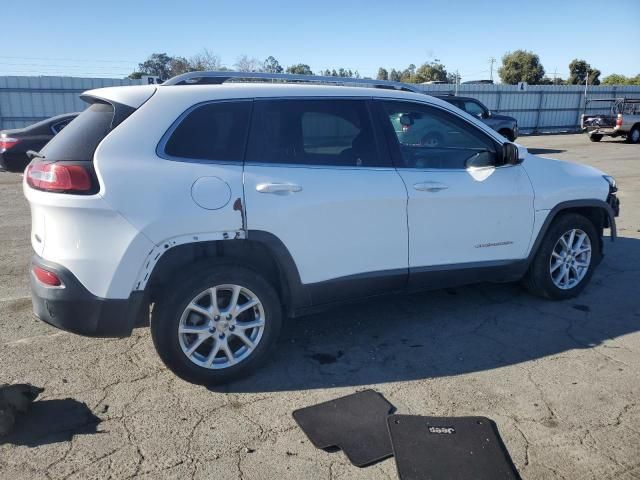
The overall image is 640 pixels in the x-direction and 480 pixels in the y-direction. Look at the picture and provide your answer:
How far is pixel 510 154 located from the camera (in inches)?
167

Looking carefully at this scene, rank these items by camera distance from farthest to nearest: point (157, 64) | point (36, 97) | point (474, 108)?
point (157, 64) < point (36, 97) < point (474, 108)

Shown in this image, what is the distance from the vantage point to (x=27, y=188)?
11.2ft

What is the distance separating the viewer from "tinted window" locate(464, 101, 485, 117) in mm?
16408

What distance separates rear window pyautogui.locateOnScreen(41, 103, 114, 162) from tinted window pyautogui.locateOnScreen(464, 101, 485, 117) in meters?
14.6

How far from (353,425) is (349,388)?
416mm

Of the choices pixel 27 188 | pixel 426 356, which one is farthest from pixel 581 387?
pixel 27 188

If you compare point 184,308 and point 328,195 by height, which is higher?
point 328,195

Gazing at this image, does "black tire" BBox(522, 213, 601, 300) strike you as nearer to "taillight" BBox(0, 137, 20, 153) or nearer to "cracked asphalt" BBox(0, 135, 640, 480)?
"cracked asphalt" BBox(0, 135, 640, 480)

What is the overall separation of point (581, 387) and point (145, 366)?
2921mm

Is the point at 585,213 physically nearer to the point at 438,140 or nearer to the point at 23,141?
the point at 438,140

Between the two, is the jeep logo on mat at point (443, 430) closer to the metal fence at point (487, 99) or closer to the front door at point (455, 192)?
the front door at point (455, 192)

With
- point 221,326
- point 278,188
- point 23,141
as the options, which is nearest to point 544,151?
point 23,141

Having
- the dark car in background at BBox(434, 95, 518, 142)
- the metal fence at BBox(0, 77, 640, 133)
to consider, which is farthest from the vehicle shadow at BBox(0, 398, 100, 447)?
the metal fence at BBox(0, 77, 640, 133)

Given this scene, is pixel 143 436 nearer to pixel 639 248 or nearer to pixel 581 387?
pixel 581 387
